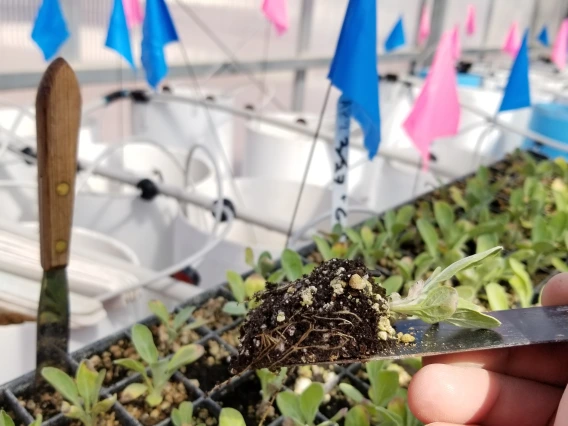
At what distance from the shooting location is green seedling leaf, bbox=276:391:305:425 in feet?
1.34

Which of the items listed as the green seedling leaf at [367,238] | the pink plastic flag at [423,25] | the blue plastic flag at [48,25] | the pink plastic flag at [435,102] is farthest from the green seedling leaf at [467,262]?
the pink plastic flag at [423,25]

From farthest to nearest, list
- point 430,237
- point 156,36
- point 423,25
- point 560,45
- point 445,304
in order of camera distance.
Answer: point 423,25 < point 560,45 < point 156,36 < point 430,237 < point 445,304

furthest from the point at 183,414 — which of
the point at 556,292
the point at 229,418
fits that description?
the point at 556,292

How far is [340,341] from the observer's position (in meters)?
0.34

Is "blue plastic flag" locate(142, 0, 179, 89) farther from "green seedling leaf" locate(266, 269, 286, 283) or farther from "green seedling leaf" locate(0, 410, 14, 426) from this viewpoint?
"green seedling leaf" locate(0, 410, 14, 426)

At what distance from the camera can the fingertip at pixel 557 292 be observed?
0.40 m

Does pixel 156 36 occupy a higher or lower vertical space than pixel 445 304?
higher

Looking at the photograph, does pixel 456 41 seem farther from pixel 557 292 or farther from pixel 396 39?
pixel 557 292

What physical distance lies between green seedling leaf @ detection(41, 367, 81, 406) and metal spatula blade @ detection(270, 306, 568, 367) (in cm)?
19

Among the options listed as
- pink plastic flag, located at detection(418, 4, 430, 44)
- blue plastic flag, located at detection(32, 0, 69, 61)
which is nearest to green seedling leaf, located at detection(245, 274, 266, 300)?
blue plastic flag, located at detection(32, 0, 69, 61)

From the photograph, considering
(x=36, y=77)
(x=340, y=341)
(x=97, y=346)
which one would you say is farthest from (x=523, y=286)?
(x=36, y=77)

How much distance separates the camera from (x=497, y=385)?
37cm

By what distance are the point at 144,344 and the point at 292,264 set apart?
0.17 meters

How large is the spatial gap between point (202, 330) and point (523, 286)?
360 millimetres
